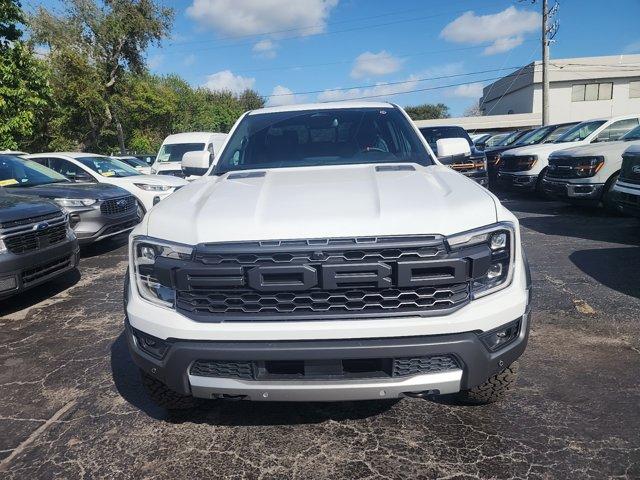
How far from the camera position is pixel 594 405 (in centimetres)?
277

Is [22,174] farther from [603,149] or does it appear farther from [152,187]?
[603,149]

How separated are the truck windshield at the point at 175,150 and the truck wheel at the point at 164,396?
37.1ft

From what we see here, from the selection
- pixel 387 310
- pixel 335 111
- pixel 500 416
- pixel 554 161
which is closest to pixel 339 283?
pixel 387 310

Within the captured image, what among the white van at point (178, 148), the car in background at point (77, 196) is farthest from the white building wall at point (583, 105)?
the car in background at point (77, 196)

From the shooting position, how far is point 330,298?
2135 mm

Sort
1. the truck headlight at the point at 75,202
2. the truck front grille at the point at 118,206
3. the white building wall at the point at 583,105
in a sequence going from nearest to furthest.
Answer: the truck headlight at the point at 75,202, the truck front grille at the point at 118,206, the white building wall at the point at 583,105

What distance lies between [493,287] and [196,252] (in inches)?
54.9

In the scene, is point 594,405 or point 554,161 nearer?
point 594,405

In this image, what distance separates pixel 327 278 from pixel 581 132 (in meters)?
11.2

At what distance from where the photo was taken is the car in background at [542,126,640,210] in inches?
317

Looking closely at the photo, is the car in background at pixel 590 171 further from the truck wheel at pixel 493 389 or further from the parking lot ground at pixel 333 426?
the truck wheel at pixel 493 389

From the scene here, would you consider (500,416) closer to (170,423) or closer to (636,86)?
(170,423)

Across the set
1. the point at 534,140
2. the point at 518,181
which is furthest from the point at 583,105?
the point at 518,181

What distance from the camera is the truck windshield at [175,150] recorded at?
1326 cm
